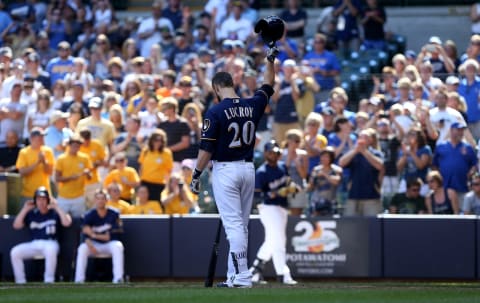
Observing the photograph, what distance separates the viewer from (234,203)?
1235 cm

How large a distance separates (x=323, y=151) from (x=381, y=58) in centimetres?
526

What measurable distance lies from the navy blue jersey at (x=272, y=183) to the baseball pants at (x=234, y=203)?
167 inches

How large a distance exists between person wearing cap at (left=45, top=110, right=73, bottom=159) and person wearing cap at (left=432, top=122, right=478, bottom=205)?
19.9 feet

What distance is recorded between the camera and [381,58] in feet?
74.3

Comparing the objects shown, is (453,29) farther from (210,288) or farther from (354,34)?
(210,288)

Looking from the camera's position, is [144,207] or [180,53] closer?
[144,207]

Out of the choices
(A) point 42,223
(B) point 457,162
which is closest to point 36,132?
(A) point 42,223

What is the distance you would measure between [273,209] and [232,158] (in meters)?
4.51

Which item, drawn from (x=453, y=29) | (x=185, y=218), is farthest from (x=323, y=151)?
(x=453, y=29)

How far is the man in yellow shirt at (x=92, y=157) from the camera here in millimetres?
18844

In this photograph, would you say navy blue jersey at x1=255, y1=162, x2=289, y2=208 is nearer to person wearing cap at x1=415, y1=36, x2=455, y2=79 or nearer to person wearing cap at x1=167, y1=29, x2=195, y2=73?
person wearing cap at x1=415, y1=36, x2=455, y2=79

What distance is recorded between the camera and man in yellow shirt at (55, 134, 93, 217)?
18500 mm

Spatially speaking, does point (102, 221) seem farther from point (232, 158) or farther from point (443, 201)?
point (232, 158)

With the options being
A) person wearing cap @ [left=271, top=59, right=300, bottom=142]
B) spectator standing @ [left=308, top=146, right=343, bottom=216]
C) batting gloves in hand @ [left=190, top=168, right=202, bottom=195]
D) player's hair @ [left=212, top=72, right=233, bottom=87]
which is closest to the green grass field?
batting gloves in hand @ [left=190, top=168, right=202, bottom=195]
